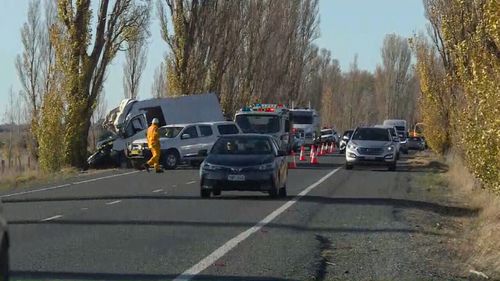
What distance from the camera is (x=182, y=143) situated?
3753cm

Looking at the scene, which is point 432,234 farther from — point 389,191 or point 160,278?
point 389,191

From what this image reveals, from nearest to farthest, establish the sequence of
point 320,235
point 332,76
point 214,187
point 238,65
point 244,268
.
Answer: point 244,268 < point 320,235 < point 214,187 < point 238,65 < point 332,76

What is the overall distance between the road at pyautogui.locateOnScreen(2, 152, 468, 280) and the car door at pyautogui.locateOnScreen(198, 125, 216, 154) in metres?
11.4

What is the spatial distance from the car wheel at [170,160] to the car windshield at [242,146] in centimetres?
1452

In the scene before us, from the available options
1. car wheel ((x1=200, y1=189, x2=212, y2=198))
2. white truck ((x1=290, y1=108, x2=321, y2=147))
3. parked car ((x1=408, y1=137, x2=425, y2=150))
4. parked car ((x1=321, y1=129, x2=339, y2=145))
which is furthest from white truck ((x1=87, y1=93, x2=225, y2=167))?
parked car ((x1=408, y1=137, x2=425, y2=150))

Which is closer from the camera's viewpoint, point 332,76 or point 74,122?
point 74,122

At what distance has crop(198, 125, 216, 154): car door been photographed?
3762cm

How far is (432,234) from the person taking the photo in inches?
646

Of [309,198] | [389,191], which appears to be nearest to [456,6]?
[389,191]

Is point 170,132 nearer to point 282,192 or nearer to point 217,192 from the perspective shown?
point 282,192

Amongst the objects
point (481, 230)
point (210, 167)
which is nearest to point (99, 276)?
point (481, 230)

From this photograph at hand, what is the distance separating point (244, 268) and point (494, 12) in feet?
22.2

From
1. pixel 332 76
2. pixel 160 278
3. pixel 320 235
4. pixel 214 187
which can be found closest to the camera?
pixel 160 278

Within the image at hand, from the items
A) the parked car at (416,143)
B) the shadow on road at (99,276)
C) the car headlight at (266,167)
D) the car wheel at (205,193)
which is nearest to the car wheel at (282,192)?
the car headlight at (266,167)
